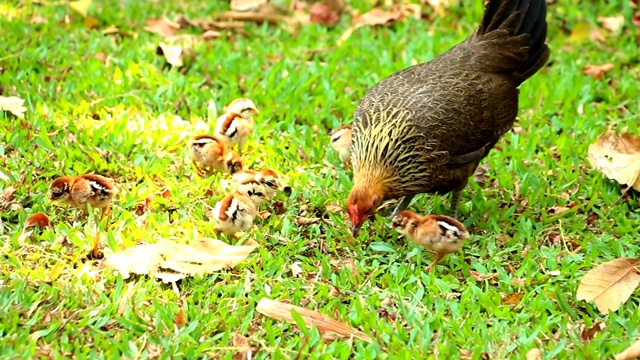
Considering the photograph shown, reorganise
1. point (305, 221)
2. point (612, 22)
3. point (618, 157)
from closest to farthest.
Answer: point (305, 221) → point (618, 157) → point (612, 22)

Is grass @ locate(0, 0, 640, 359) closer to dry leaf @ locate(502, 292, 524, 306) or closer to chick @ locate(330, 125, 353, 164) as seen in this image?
dry leaf @ locate(502, 292, 524, 306)

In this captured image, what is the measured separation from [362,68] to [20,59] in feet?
10.2

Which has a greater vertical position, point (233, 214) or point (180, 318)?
point (233, 214)

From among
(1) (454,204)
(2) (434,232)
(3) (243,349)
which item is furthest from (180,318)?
(1) (454,204)

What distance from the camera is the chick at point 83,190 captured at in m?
5.22

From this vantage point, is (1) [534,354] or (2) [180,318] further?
(2) [180,318]

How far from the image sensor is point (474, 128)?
5.65 m

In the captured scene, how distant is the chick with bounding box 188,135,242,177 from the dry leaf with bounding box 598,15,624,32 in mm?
4675

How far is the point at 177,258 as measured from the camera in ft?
16.4

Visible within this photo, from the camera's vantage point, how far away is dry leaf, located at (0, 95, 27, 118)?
21.3ft

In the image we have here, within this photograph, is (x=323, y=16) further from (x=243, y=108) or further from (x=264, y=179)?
(x=264, y=179)

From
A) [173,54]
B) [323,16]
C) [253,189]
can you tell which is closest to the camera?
[253,189]

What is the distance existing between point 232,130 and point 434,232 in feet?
6.36

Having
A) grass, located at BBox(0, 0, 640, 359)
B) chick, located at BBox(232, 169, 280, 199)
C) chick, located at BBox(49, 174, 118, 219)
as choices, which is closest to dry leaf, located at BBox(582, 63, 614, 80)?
grass, located at BBox(0, 0, 640, 359)
